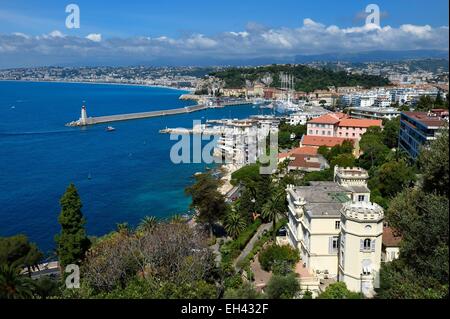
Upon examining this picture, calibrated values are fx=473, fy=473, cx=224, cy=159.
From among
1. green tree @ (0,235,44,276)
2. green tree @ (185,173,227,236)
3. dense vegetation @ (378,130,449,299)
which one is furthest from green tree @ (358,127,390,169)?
green tree @ (0,235,44,276)

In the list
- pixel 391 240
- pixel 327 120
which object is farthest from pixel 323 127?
pixel 391 240

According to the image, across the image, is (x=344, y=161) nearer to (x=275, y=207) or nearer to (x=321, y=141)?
(x=275, y=207)

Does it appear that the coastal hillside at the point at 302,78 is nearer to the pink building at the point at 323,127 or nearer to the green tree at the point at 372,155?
the pink building at the point at 323,127

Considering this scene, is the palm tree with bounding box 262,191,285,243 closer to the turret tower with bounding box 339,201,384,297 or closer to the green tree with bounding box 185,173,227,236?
the green tree with bounding box 185,173,227,236

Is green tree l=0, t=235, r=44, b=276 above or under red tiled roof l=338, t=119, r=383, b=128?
under

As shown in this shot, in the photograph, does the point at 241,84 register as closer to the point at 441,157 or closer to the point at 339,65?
the point at 339,65
